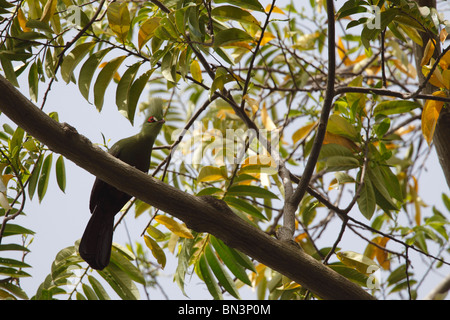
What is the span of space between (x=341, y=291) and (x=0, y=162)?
67.5 inches

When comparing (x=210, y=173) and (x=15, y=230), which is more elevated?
(x=210, y=173)

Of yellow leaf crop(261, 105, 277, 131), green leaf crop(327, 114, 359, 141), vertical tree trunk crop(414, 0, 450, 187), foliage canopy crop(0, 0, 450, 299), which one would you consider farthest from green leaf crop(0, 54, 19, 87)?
vertical tree trunk crop(414, 0, 450, 187)

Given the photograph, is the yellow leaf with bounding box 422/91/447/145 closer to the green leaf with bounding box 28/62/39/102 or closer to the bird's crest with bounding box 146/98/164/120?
the bird's crest with bounding box 146/98/164/120

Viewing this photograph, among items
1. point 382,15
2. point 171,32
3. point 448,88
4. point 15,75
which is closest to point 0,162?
point 15,75

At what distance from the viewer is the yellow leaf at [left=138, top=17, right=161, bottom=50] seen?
204 cm

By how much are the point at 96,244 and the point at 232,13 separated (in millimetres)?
1365

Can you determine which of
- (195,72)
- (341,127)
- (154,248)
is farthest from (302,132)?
(154,248)

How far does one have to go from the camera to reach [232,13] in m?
2.11

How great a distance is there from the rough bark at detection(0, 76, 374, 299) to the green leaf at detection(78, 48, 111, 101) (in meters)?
0.40

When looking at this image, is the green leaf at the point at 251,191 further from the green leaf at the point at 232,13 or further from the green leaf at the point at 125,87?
the green leaf at the point at 232,13

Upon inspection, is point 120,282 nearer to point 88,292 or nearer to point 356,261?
point 88,292

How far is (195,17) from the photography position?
6.13ft
